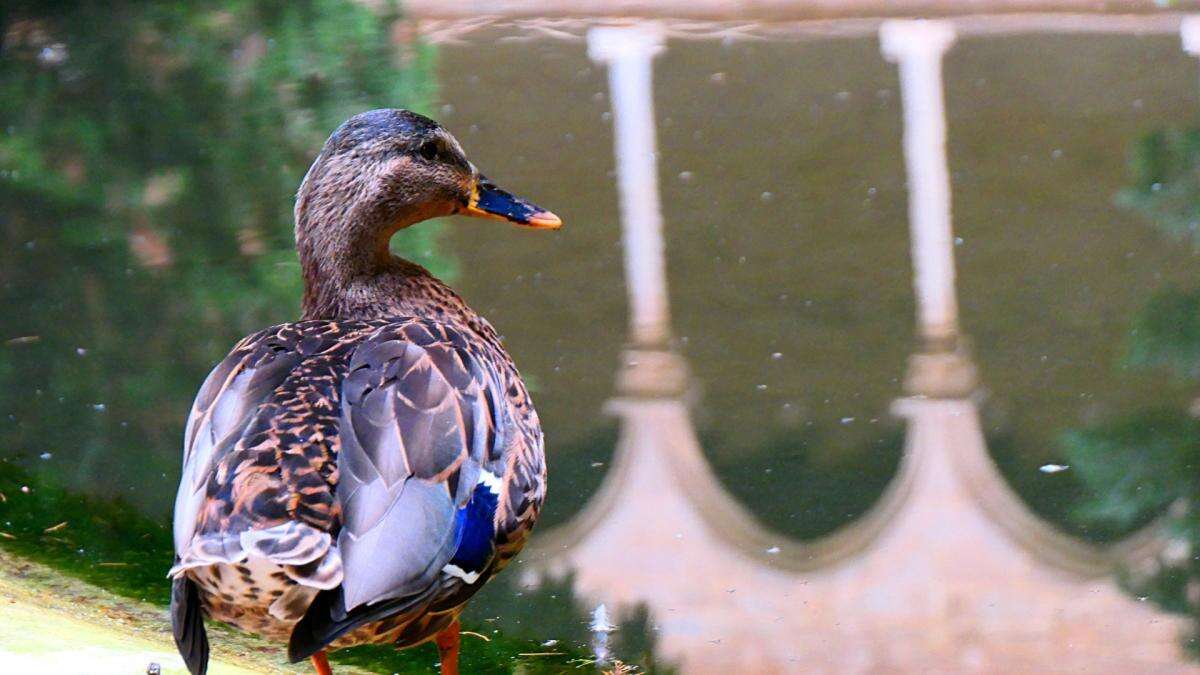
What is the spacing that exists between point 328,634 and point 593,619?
1.60 metres

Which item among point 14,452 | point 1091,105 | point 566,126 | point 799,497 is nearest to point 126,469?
point 14,452

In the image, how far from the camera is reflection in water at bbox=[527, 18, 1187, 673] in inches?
143

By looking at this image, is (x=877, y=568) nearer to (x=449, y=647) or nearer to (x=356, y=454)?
(x=449, y=647)

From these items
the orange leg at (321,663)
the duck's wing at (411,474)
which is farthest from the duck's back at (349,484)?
the orange leg at (321,663)

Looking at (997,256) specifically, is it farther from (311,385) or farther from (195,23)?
(195,23)

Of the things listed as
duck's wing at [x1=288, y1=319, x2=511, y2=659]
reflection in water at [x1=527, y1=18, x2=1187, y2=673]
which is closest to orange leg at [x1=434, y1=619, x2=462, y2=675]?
duck's wing at [x1=288, y1=319, x2=511, y2=659]

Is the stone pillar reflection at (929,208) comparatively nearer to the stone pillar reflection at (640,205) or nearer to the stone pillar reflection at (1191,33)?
the stone pillar reflection at (640,205)

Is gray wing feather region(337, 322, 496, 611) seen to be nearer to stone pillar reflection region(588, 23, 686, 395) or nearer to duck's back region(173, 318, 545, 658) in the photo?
duck's back region(173, 318, 545, 658)

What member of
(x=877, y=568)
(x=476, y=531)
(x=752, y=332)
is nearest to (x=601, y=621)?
(x=877, y=568)

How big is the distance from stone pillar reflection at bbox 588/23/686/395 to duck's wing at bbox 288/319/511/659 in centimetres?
226

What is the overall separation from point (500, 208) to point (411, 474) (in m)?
1.12

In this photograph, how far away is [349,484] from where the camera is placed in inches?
98.6

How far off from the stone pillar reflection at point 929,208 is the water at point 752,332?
67 millimetres

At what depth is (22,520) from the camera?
4258mm
